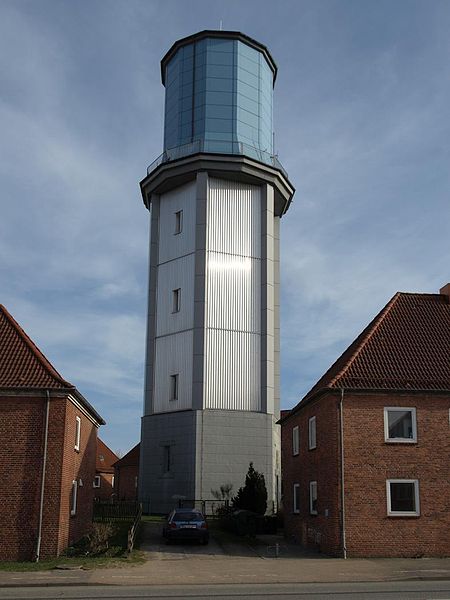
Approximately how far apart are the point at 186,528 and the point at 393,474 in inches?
338

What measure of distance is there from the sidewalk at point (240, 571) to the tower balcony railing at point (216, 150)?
27.8 metres

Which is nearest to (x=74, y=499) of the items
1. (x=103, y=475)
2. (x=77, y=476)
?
(x=77, y=476)

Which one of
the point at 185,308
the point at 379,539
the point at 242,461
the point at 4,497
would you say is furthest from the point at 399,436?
the point at 185,308

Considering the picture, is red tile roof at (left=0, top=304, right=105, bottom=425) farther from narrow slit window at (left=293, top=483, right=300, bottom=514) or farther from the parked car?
narrow slit window at (left=293, top=483, right=300, bottom=514)

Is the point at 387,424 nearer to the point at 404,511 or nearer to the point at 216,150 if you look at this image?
the point at 404,511

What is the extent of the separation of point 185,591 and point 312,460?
12719mm

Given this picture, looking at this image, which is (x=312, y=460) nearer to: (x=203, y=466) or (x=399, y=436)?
(x=399, y=436)

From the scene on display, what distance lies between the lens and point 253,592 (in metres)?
17.0

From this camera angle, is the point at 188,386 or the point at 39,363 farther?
the point at 188,386

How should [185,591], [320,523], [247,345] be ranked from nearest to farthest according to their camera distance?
[185,591] < [320,523] < [247,345]

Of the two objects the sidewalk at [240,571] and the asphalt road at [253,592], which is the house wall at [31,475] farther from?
the asphalt road at [253,592]

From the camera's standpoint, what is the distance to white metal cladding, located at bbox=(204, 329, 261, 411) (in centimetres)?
4403

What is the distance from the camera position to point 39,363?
25547 mm

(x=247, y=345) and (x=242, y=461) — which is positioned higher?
(x=247, y=345)
